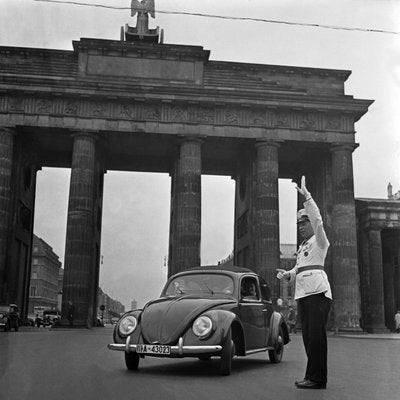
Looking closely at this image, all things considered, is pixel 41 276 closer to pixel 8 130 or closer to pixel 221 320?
pixel 8 130

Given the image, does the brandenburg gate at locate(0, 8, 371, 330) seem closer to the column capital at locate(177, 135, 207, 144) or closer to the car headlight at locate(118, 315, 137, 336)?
the column capital at locate(177, 135, 207, 144)

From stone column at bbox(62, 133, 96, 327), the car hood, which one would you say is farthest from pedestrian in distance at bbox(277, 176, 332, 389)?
stone column at bbox(62, 133, 96, 327)

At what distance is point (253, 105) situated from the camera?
38625 mm

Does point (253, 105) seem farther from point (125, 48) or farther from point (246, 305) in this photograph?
point (246, 305)

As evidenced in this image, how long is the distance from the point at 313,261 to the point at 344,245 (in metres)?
30.4

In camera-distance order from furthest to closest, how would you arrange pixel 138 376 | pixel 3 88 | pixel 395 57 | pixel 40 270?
1. pixel 40 270
2. pixel 3 88
3. pixel 138 376
4. pixel 395 57

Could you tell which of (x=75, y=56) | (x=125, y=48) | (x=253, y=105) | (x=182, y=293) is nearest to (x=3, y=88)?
(x=75, y=56)

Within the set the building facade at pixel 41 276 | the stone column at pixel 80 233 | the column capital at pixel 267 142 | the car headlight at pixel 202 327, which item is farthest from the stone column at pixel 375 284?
the building facade at pixel 41 276

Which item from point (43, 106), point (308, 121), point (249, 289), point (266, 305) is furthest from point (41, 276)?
point (249, 289)

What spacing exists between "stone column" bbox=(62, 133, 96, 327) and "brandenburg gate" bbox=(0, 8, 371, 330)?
6 cm

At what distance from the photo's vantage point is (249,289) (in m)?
11.4

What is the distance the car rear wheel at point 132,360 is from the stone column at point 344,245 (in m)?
28.6

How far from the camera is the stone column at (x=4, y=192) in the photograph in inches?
1405

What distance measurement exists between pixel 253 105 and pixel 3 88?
15.9m
